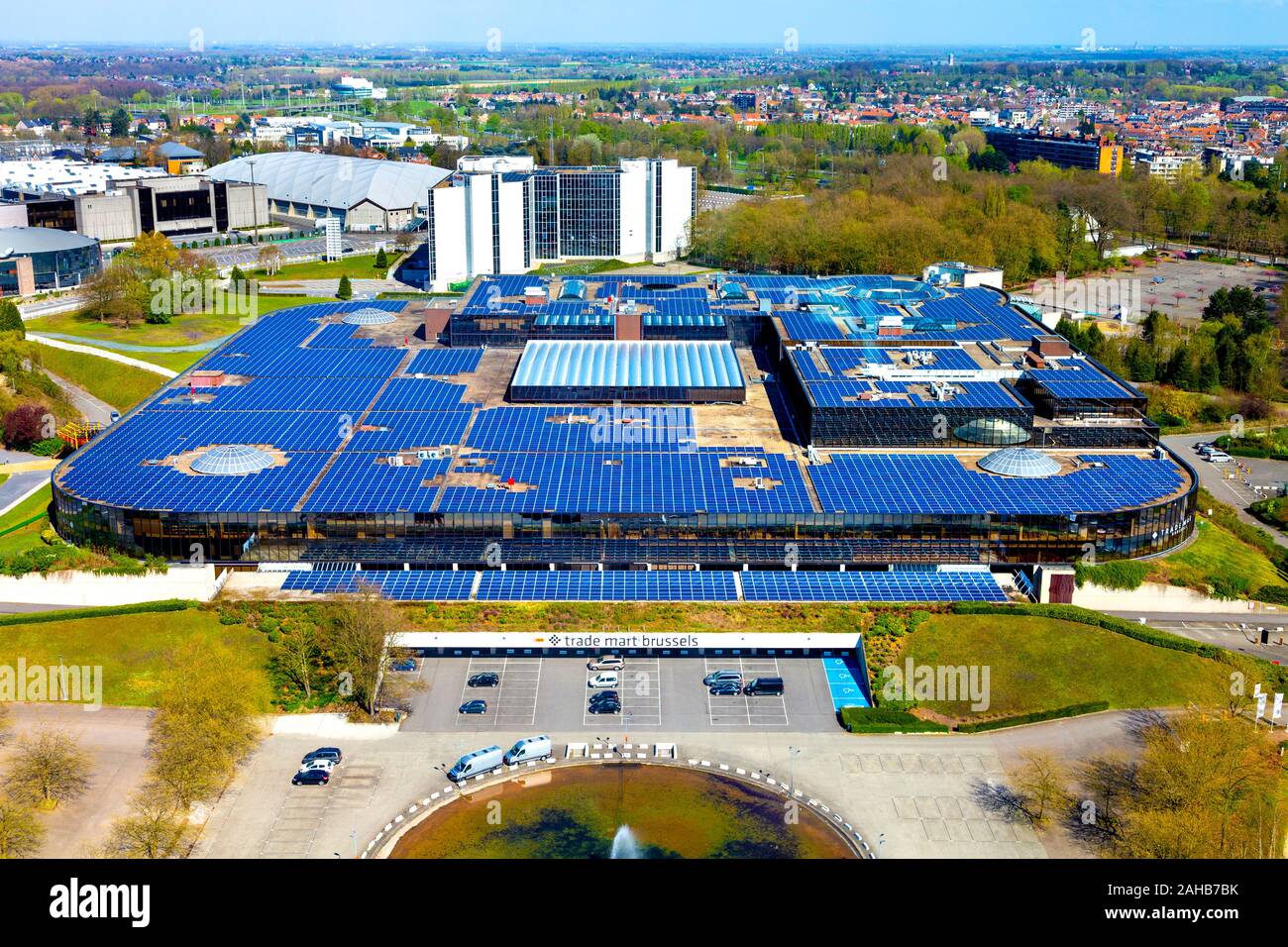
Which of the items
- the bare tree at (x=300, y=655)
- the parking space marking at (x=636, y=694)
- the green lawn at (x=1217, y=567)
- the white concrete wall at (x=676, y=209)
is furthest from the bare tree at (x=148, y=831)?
the white concrete wall at (x=676, y=209)

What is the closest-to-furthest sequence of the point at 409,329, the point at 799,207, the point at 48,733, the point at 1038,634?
1. the point at 48,733
2. the point at 1038,634
3. the point at 409,329
4. the point at 799,207

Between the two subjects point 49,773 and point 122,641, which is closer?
point 49,773

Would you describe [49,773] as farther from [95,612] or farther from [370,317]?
[370,317]

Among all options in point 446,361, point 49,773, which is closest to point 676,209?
point 446,361

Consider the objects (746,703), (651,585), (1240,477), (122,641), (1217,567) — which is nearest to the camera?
(746,703)
